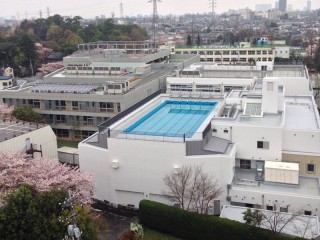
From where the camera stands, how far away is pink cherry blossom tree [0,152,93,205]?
17469mm

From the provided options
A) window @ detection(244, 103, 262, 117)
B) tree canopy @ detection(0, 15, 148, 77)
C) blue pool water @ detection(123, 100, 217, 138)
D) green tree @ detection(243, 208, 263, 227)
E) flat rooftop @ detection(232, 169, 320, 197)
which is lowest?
flat rooftop @ detection(232, 169, 320, 197)

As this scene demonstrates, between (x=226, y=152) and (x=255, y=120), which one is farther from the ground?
(x=255, y=120)

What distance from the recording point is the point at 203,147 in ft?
64.7

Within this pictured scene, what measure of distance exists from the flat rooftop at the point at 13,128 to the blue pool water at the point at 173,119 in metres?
6.46

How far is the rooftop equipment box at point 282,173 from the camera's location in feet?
63.9

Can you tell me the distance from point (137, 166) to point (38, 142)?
699 cm

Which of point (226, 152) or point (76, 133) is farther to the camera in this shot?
point (76, 133)

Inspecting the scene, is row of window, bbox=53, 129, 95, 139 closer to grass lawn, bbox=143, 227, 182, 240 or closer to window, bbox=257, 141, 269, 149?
grass lawn, bbox=143, 227, 182, 240

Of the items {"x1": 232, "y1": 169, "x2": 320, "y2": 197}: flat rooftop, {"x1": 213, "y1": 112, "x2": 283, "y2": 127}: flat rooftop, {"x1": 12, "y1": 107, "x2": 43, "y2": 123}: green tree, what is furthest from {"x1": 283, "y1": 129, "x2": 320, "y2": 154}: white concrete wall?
{"x1": 12, "y1": 107, "x2": 43, "y2": 123}: green tree

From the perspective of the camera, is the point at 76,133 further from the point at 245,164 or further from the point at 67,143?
the point at 245,164

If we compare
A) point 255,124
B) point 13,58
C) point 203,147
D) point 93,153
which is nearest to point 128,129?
point 93,153

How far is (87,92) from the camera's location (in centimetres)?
3183

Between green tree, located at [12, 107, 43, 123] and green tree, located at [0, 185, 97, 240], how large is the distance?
17027mm

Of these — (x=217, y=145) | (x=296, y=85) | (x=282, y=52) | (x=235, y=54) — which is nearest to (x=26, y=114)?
(x=217, y=145)
